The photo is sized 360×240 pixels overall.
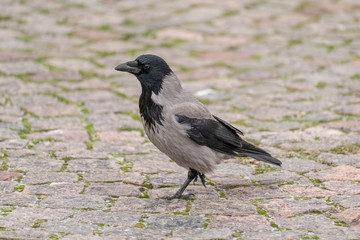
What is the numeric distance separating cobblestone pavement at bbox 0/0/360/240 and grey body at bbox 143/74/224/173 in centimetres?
31

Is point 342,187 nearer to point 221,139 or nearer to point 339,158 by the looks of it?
point 339,158

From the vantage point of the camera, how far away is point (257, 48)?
984 centimetres

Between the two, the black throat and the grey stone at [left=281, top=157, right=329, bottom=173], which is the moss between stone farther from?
the grey stone at [left=281, top=157, right=329, bottom=173]

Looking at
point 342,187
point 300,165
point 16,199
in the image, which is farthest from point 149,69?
point 342,187

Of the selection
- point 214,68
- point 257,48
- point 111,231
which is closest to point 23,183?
point 111,231

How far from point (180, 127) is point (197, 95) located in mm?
3053

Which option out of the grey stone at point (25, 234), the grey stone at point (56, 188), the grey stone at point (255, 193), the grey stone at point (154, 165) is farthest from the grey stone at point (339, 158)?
the grey stone at point (25, 234)

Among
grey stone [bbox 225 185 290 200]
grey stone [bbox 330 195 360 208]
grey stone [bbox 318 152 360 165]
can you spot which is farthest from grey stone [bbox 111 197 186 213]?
grey stone [bbox 318 152 360 165]

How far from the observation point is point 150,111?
4.89 metres

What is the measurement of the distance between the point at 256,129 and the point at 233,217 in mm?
2366

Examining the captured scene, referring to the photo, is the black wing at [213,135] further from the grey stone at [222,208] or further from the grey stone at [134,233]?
the grey stone at [134,233]

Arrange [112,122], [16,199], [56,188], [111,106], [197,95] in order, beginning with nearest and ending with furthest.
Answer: [16,199] < [56,188] < [112,122] < [111,106] < [197,95]

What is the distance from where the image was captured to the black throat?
4.85m

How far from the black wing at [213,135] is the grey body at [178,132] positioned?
0.04m
